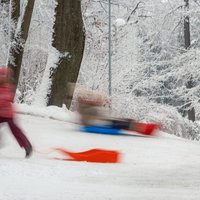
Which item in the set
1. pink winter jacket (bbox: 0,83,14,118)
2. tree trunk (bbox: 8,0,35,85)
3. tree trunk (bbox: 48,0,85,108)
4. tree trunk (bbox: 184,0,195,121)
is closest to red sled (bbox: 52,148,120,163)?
pink winter jacket (bbox: 0,83,14,118)

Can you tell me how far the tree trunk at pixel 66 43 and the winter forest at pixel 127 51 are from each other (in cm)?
313

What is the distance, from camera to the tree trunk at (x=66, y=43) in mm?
16312

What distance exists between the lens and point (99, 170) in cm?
835

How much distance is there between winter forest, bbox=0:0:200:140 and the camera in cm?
2245

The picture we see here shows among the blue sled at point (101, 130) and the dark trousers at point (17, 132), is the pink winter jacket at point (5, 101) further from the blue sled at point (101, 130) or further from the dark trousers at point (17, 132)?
the blue sled at point (101, 130)

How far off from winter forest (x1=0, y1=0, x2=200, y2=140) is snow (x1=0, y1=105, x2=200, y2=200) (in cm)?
771

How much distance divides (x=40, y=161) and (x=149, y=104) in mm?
16999

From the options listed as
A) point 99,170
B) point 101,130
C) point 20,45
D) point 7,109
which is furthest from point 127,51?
point 99,170

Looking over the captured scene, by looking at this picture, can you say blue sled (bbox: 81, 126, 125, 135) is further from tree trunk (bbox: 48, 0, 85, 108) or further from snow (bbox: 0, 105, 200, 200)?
tree trunk (bbox: 48, 0, 85, 108)

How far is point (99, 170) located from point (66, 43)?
853cm

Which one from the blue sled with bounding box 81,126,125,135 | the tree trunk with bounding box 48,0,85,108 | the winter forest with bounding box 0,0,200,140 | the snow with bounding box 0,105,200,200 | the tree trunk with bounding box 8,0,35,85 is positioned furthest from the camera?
the winter forest with bounding box 0,0,200,140

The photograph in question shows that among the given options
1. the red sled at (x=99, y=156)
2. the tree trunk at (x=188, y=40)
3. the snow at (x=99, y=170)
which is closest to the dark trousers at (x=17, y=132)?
the snow at (x=99, y=170)

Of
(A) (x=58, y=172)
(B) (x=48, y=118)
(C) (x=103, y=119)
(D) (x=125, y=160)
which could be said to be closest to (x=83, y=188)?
(A) (x=58, y=172)

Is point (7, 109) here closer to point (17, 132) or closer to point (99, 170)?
point (17, 132)
